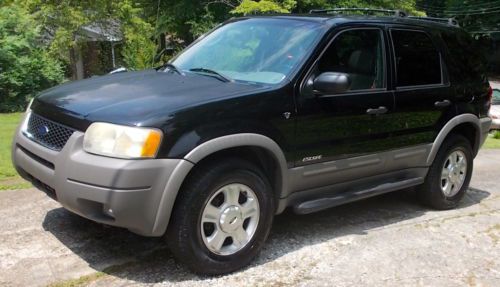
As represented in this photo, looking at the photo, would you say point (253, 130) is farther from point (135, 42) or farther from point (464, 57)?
point (135, 42)

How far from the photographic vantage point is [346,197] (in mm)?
5082

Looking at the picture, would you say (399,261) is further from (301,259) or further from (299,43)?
(299,43)

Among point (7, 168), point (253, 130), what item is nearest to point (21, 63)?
point (7, 168)

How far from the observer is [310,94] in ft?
15.3

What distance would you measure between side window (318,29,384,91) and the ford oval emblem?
7.44 ft

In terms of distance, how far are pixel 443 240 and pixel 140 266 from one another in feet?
8.81

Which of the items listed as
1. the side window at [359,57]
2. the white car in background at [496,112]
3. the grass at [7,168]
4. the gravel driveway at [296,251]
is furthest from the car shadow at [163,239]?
the white car in background at [496,112]

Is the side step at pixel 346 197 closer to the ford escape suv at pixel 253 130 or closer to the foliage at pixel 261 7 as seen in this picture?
the ford escape suv at pixel 253 130

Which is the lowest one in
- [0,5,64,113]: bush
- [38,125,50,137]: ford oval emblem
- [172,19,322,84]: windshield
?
[0,5,64,113]: bush

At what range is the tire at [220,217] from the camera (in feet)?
13.2

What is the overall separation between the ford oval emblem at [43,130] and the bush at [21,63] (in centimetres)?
1100

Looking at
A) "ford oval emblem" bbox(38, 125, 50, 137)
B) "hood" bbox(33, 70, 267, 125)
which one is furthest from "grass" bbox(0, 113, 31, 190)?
"ford oval emblem" bbox(38, 125, 50, 137)

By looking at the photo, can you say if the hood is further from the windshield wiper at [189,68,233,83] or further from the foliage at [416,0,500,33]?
the foliage at [416,0,500,33]

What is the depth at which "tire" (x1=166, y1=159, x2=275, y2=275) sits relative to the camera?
4016 millimetres
